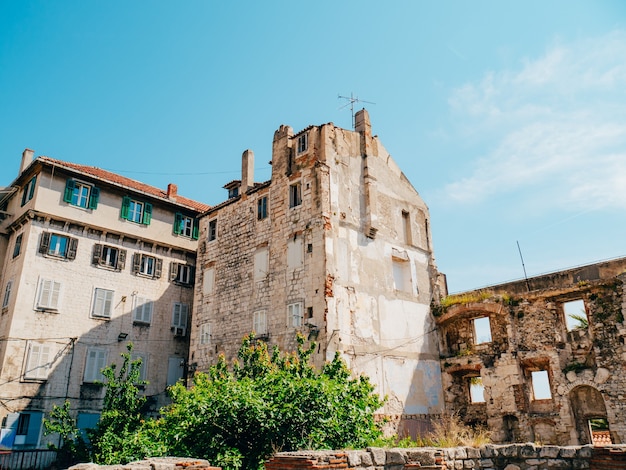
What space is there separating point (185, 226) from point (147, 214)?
A: 2.39 metres

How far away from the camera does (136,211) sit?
25.5 metres

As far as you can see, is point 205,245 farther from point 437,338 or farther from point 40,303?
point 437,338

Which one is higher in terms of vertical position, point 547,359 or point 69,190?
point 69,190

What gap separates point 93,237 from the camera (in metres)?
23.7

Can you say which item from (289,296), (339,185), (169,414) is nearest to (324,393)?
(169,414)

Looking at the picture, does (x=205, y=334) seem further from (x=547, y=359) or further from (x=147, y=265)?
(x=547, y=359)

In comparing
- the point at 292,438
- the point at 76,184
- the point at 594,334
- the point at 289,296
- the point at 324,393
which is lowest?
the point at 292,438

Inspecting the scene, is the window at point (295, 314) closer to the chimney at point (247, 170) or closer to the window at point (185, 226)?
the chimney at point (247, 170)

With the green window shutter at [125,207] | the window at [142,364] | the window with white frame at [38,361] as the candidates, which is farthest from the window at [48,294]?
the green window shutter at [125,207]

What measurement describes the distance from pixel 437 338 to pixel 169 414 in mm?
13661

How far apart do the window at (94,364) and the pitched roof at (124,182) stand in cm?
812

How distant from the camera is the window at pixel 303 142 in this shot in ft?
70.2

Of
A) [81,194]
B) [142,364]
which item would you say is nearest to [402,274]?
[142,364]

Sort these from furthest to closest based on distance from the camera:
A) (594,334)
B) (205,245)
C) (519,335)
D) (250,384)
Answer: (205,245) → (519,335) → (594,334) → (250,384)
